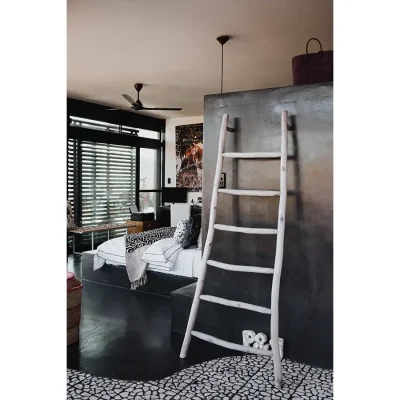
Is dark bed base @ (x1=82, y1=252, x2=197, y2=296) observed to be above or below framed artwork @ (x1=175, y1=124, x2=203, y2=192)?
below

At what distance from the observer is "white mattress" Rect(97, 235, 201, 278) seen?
13.8 feet

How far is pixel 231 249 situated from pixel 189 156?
582 cm

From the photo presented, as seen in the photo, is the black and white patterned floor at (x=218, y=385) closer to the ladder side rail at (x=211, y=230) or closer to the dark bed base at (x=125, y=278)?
the ladder side rail at (x=211, y=230)

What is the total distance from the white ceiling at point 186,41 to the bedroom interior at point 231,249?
0.07ft

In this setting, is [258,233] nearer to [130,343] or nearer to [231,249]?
[231,249]

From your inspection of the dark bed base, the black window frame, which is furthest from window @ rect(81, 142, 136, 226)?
the dark bed base

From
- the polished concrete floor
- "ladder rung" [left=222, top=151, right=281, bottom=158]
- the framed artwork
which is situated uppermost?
the framed artwork

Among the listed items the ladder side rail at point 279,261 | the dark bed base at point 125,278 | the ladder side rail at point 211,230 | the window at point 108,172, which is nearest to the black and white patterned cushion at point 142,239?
the dark bed base at point 125,278

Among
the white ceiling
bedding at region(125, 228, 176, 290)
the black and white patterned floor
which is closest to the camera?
the black and white patterned floor

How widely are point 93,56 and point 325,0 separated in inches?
108

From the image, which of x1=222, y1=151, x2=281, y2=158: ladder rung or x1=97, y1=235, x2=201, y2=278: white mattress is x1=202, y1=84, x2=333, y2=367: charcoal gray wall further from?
x1=97, y1=235, x2=201, y2=278: white mattress

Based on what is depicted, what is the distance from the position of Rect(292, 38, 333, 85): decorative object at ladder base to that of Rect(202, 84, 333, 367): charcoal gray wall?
145 millimetres

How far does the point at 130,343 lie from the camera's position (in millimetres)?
3115

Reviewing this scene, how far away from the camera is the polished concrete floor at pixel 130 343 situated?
8.83 ft
